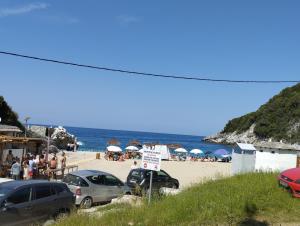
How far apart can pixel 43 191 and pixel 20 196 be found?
0.98 metres

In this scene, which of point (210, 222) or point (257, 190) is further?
point (257, 190)

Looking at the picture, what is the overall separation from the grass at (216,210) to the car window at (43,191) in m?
2.39

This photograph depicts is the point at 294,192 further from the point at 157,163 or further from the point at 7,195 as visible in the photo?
the point at 7,195

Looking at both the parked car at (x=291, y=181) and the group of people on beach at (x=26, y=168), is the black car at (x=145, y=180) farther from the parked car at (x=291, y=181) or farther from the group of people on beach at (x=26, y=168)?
the parked car at (x=291, y=181)

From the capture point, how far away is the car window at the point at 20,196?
12.7m

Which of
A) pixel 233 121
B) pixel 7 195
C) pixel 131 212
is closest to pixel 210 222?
pixel 131 212

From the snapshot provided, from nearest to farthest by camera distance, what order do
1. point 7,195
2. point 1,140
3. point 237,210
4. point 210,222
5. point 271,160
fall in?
point 210,222, point 237,210, point 7,195, point 1,140, point 271,160

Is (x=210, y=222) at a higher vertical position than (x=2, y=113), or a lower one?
lower

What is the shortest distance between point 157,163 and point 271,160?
51.5 feet

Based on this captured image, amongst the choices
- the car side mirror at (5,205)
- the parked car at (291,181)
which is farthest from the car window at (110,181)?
the parked car at (291,181)

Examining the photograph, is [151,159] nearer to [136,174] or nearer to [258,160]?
[136,174]

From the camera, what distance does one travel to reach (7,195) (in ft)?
41.5

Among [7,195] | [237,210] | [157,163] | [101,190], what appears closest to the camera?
[237,210]

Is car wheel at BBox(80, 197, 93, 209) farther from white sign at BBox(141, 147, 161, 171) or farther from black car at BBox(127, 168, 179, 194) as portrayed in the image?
A: white sign at BBox(141, 147, 161, 171)
